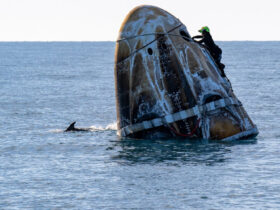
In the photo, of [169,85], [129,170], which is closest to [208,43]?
[169,85]

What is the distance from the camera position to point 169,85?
26.0 m

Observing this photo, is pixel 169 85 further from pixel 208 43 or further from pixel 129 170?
pixel 129 170

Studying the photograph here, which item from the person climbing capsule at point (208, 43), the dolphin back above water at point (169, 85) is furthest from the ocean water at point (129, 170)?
the person climbing capsule at point (208, 43)

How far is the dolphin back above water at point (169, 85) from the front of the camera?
1023 inches

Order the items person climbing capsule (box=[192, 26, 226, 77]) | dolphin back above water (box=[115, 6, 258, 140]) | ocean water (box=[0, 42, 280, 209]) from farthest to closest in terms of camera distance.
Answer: person climbing capsule (box=[192, 26, 226, 77]) → dolphin back above water (box=[115, 6, 258, 140]) → ocean water (box=[0, 42, 280, 209])

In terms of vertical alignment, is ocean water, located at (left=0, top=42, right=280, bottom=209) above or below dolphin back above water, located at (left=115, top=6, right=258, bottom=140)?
below

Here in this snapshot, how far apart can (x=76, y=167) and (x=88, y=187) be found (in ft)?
10.4

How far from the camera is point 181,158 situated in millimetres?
24188

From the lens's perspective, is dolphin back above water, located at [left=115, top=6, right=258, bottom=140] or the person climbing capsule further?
the person climbing capsule

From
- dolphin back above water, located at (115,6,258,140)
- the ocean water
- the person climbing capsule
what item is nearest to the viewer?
the ocean water

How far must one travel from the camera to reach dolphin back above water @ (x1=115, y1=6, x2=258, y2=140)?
26.0m

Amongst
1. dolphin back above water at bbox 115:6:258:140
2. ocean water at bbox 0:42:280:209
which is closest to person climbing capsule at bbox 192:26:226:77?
dolphin back above water at bbox 115:6:258:140

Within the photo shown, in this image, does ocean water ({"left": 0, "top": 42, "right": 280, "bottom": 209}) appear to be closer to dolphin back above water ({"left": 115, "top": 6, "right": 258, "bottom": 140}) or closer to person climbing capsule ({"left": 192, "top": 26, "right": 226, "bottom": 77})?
dolphin back above water ({"left": 115, "top": 6, "right": 258, "bottom": 140})

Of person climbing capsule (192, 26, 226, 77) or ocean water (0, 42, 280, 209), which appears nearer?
ocean water (0, 42, 280, 209)
